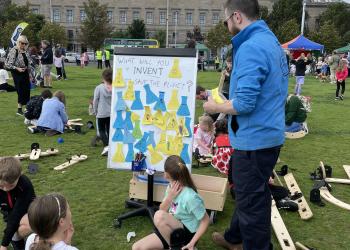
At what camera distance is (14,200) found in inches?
158

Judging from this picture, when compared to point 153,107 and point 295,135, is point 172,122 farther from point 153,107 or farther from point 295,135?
point 295,135

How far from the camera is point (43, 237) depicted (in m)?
2.70

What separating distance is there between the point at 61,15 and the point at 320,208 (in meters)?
91.3

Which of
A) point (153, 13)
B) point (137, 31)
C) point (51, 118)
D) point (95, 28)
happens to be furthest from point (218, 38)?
point (51, 118)

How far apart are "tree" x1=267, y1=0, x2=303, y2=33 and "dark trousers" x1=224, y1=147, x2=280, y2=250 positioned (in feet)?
239

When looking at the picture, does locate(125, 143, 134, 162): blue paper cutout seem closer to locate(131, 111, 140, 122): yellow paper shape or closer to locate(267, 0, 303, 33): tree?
locate(131, 111, 140, 122): yellow paper shape

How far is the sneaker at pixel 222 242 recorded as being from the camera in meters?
4.04

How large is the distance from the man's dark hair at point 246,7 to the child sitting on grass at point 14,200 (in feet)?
7.88

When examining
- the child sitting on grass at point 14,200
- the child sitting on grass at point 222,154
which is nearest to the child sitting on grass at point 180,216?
the child sitting on grass at point 14,200

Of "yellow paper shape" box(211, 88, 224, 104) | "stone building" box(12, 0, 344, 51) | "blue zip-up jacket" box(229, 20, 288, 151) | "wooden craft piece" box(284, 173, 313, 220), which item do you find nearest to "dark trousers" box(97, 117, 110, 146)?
"wooden craft piece" box(284, 173, 313, 220)

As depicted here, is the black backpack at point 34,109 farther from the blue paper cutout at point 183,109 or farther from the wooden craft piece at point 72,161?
the blue paper cutout at point 183,109

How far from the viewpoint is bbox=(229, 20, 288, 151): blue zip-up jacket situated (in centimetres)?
298

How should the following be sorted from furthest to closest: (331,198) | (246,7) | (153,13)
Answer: (153,13) → (331,198) → (246,7)

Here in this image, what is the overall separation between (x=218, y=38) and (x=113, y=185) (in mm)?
46950
